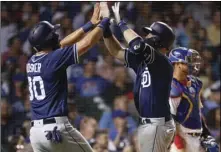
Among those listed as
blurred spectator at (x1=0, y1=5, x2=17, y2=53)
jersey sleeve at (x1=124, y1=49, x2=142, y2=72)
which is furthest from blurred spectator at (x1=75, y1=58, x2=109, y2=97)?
jersey sleeve at (x1=124, y1=49, x2=142, y2=72)

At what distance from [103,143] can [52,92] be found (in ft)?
9.97

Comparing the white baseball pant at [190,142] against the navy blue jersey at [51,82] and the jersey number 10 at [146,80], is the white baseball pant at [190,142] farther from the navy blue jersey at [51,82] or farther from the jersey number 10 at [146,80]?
the navy blue jersey at [51,82]

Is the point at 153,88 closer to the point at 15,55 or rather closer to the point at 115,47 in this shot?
the point at 115,47

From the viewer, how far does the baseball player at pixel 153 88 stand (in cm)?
538

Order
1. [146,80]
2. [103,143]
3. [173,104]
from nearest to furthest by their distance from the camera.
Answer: [146,80] < [173,104] < [103,143]

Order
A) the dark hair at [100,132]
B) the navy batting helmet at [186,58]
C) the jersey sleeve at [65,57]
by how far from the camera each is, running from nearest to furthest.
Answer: the jersey sleeve at [65,57]
the navy batting helmet at [186,58]
the dark hair at [100,132]

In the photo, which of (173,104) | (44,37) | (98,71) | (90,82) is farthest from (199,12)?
(44,37)

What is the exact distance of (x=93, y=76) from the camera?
29.1ft

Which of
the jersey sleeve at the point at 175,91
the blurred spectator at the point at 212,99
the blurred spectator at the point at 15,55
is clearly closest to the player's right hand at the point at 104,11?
the jersey sleeve at the point at 175,91

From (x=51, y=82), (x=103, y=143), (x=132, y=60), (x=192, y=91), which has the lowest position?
Result: (x=103, y=143)

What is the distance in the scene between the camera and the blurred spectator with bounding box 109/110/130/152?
832 cm

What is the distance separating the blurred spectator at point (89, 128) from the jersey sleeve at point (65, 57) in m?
3.00

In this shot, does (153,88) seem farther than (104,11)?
No

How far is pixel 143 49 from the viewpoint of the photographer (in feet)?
17.4
